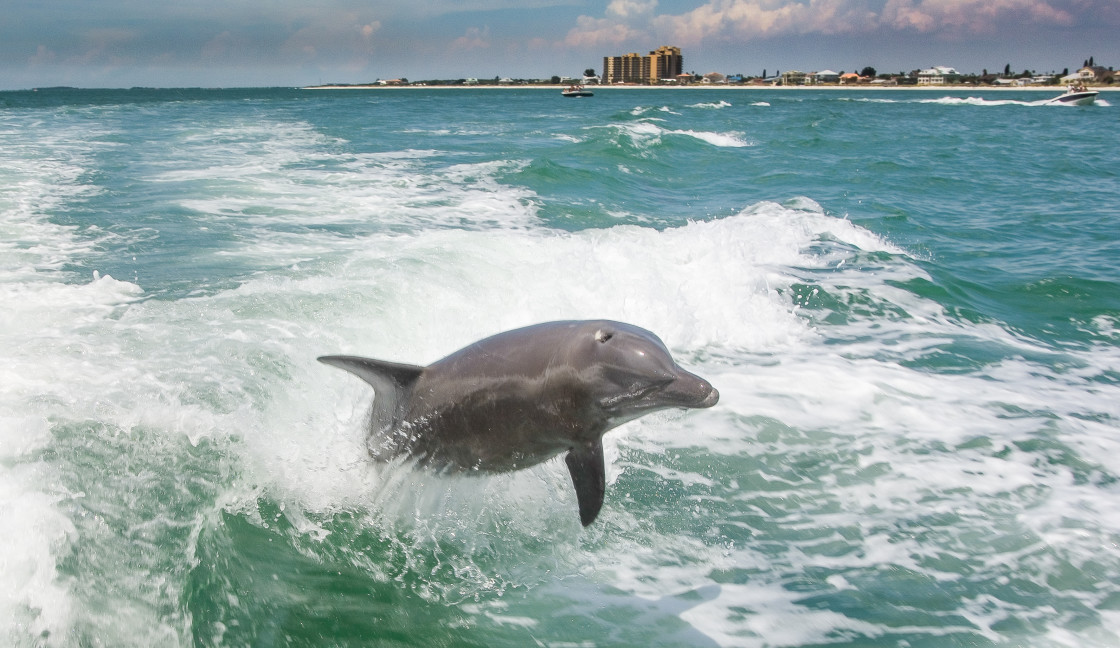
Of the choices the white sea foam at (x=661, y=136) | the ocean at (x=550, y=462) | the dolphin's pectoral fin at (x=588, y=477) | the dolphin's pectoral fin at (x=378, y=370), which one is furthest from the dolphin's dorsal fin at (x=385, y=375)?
the white sea foam at (x=661, y=136)

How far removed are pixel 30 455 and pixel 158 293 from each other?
3764 mm

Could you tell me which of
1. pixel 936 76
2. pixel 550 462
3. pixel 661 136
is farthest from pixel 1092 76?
pixel 550 462

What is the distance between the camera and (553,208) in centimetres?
1394

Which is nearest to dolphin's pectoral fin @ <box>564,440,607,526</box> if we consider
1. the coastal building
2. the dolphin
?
the dolphin

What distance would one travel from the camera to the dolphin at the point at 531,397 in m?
3.46

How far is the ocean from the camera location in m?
3.62

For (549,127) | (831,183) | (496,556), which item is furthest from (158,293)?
(549,127)

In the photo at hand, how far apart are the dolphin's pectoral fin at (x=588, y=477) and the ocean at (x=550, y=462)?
52 cm

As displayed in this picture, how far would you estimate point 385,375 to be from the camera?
4004 millimetres

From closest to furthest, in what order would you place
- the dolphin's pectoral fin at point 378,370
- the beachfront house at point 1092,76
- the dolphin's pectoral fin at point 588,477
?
the dolphin's pectoral fin at point 588,477, the dolphin's pectoral fin at point 378,370, the beachfront house at point 1092,76

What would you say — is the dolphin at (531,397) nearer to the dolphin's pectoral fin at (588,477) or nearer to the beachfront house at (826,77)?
the dolphin's pectoral fin at (588,477)

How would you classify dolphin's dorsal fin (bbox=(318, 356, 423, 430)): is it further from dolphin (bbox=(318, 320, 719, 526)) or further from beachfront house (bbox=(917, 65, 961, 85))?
beachfront house (bbox=(917, 65, 961, 85))

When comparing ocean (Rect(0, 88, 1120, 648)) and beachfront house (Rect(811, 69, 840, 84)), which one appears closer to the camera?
ocean (Rect(0, 88, 1120, 648))

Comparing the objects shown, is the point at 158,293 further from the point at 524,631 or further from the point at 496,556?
the point at 524,631
